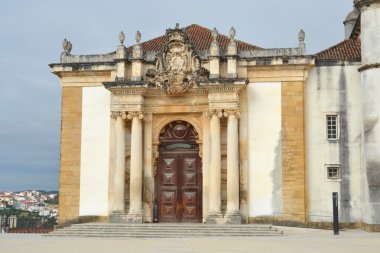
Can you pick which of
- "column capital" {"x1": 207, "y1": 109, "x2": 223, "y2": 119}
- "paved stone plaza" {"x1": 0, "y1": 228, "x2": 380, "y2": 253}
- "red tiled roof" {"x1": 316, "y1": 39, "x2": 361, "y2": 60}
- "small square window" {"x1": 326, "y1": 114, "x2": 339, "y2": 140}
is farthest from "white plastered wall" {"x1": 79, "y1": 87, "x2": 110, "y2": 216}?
"red tiled roof" {"x1": 316, "y1": 39, "x2": 361, "y2": 60}

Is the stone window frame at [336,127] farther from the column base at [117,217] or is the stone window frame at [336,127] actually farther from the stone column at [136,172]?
the column base at [117,217]

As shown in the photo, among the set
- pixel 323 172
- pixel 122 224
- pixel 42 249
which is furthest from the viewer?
pixel 323 172

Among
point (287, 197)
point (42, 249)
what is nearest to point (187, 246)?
point (42, 249)

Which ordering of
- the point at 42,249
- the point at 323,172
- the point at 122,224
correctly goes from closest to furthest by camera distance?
the point at 42,249
the point at 122,224
the point at 323,172

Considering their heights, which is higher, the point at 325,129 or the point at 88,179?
the point at 325,129

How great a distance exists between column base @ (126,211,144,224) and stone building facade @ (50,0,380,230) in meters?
0.05

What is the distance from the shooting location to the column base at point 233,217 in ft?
79.0

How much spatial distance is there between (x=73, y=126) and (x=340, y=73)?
1171cm

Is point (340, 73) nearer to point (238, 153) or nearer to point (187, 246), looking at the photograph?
point (238, 153)

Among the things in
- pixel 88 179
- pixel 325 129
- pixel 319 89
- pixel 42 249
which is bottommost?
pixel 42 249

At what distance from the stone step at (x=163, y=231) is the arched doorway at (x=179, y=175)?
299 cm

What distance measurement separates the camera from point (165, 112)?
26047 millimetres

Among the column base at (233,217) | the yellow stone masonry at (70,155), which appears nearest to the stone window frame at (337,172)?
the column base at (233,217)

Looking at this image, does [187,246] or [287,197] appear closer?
[187,246]
